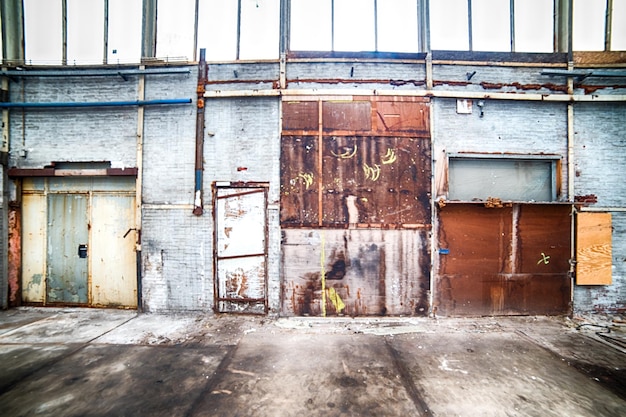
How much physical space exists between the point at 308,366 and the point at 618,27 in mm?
9420

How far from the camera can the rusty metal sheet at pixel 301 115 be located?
17.6ft

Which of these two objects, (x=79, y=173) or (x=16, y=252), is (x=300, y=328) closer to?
(x=79, y=173)

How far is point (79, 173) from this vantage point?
18.2ft

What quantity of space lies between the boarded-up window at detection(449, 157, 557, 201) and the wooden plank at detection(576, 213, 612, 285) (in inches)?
32.8

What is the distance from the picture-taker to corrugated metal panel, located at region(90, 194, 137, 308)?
5688 mm

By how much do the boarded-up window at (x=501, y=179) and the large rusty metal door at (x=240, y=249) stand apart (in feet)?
13.4

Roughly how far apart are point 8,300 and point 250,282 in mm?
5389

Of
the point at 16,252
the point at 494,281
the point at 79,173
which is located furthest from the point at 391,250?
the point at 16,252

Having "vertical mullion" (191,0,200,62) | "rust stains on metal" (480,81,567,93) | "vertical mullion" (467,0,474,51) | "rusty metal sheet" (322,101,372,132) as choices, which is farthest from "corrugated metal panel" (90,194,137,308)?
"vertical mullion" (467,0,474,51)

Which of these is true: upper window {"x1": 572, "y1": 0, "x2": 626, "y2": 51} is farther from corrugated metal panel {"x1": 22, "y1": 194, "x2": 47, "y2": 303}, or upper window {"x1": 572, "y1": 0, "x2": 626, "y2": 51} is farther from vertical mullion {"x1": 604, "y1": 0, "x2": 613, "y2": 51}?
corrugated metal panel {"x1": 22, "y1": 194, "x2": 47, "y2": 303}

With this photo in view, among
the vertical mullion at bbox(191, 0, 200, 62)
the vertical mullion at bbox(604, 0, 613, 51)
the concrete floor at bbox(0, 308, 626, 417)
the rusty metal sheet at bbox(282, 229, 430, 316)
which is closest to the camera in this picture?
the concrete floor at bbox(0, 308, 626, 417)

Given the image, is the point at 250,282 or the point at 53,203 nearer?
the point at 250,282

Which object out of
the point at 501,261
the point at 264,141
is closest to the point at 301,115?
the point at 264,141

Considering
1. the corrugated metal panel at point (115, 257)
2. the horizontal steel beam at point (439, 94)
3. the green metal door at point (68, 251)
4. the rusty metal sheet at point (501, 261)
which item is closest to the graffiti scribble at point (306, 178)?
the horizontal steel beam at point (439, 94)
